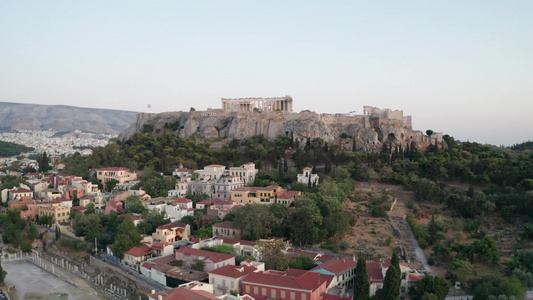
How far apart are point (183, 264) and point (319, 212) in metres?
8.98

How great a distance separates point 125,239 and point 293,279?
462 inches

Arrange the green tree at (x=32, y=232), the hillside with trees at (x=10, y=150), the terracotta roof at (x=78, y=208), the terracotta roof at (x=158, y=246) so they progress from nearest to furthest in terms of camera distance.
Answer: the terracotta roof at (x=158, y=246) → the green tree at (x=32, y=232) → the terracotta roof at (x=78, y=208) → the hillside with trees at (x=10, y=150)

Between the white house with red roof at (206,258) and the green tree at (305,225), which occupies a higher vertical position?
the green tree at (305,225)

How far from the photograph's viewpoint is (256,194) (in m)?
34.0

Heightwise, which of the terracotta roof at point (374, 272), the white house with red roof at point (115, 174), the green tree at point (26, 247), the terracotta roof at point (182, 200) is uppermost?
the white house with red roof at point (115, 174)

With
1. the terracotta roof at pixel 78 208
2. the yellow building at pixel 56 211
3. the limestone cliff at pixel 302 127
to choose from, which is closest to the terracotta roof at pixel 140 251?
the terracotta roof at pixel 78 208

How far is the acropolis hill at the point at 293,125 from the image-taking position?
50469 mm

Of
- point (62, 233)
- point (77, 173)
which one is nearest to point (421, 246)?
point (62, 233)

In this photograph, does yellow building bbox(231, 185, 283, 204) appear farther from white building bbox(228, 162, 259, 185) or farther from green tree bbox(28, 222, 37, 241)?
green tree bbox(28, 222, 37, 241)

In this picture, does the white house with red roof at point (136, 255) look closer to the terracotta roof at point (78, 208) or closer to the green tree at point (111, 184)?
the terracotta roof at point (78, 208)

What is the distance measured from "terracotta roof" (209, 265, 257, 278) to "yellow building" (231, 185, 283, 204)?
457 inches

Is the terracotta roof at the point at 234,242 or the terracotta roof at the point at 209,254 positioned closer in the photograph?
the terracotta roof at the point at 209,254

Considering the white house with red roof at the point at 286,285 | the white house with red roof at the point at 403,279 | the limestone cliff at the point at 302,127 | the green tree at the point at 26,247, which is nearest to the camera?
the white house with red roof at the point at 286,285

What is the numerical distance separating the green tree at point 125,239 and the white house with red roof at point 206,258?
12.6ft
